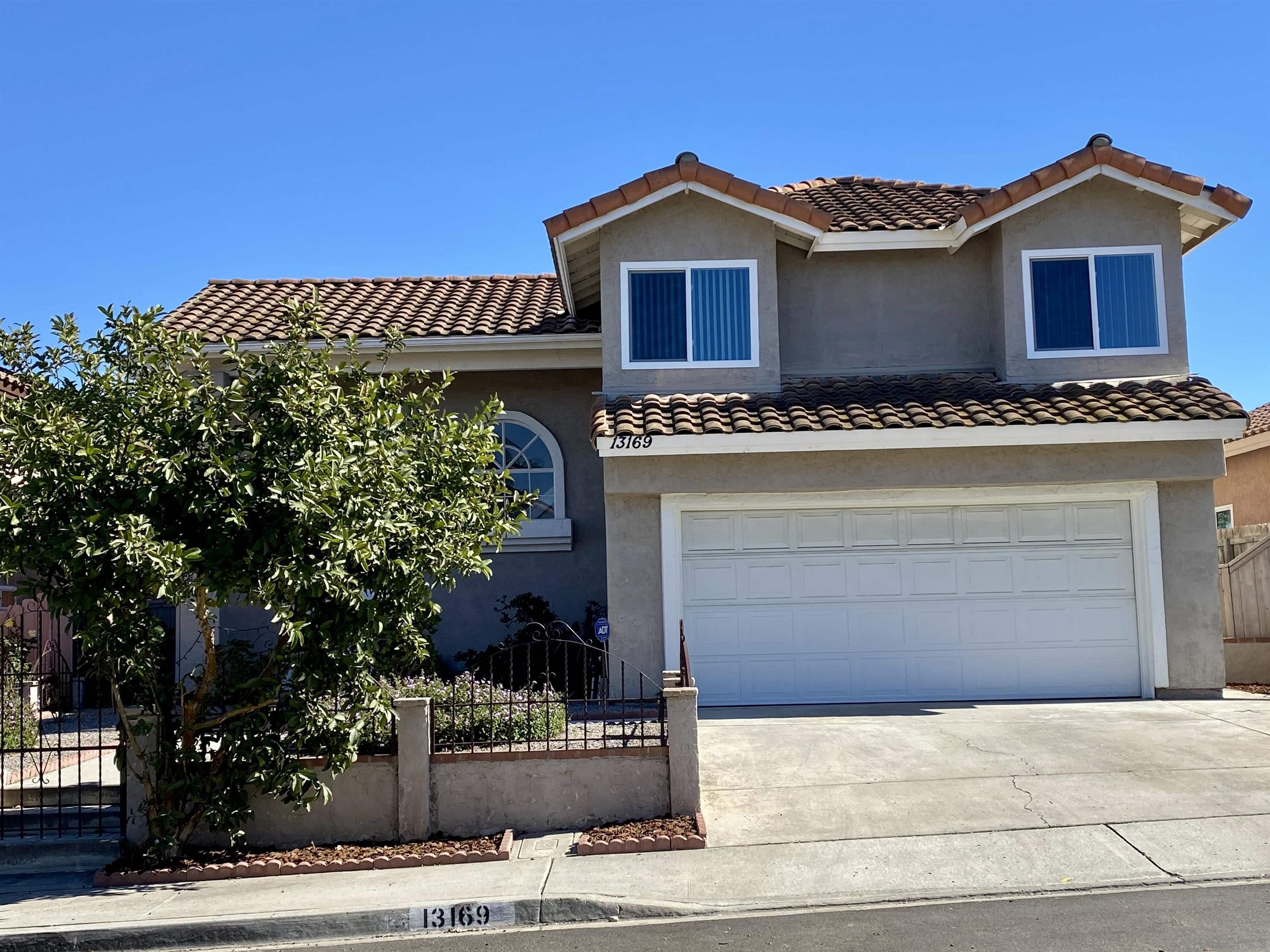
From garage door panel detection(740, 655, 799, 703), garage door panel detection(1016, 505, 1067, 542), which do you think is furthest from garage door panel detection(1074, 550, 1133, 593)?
garage door panel detection(740, 655, 799, 703)

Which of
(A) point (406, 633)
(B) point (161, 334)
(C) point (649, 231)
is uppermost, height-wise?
(C) point (649, 231)

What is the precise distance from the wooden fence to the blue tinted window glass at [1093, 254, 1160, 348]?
274cm

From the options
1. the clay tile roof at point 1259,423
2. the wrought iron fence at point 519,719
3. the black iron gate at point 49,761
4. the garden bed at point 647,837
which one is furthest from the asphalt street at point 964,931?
the clay tile roof at point 1259,423

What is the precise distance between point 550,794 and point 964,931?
3388mm

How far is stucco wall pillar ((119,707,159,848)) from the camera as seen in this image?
870 cm

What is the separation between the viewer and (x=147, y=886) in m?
8.22

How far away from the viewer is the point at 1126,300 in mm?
13938

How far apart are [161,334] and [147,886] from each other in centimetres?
392

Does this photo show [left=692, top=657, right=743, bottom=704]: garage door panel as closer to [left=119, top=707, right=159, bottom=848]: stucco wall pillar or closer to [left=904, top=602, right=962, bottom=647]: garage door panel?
[left=904, top=602, right=962, bottom=647]: garage door panel

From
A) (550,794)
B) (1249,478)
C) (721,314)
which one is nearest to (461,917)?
(550,794)

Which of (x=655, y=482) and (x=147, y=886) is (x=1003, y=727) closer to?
(x=655, y=482)

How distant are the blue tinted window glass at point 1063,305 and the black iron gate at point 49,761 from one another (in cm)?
1074

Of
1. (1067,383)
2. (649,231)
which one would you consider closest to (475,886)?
(649,231)

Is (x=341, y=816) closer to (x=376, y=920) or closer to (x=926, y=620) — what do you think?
(x=376, y=920)
